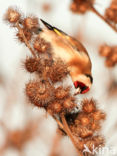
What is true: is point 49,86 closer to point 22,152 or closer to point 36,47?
point 36,47

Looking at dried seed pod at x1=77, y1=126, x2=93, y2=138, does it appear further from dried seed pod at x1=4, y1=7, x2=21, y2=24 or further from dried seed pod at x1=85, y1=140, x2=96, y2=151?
dried seed pod at x1=4, y1=7, x2=21, y2=24

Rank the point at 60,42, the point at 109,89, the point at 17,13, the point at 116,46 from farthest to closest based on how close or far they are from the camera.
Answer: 1. the point at 109,89
2. the point at 60,42
3. the point at 116,46
4. the point at 17,13

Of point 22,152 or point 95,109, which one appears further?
point 22,152

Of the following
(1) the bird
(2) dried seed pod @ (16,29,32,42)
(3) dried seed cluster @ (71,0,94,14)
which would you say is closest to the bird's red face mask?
(1) the bird

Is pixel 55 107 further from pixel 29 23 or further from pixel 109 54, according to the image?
pixel 109 54

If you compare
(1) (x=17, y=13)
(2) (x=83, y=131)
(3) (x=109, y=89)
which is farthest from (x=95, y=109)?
(3) (x=109, y=89)

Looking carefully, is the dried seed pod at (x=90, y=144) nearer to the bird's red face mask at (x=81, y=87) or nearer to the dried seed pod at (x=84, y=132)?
the dried seed pod at (x=84, y=132)
